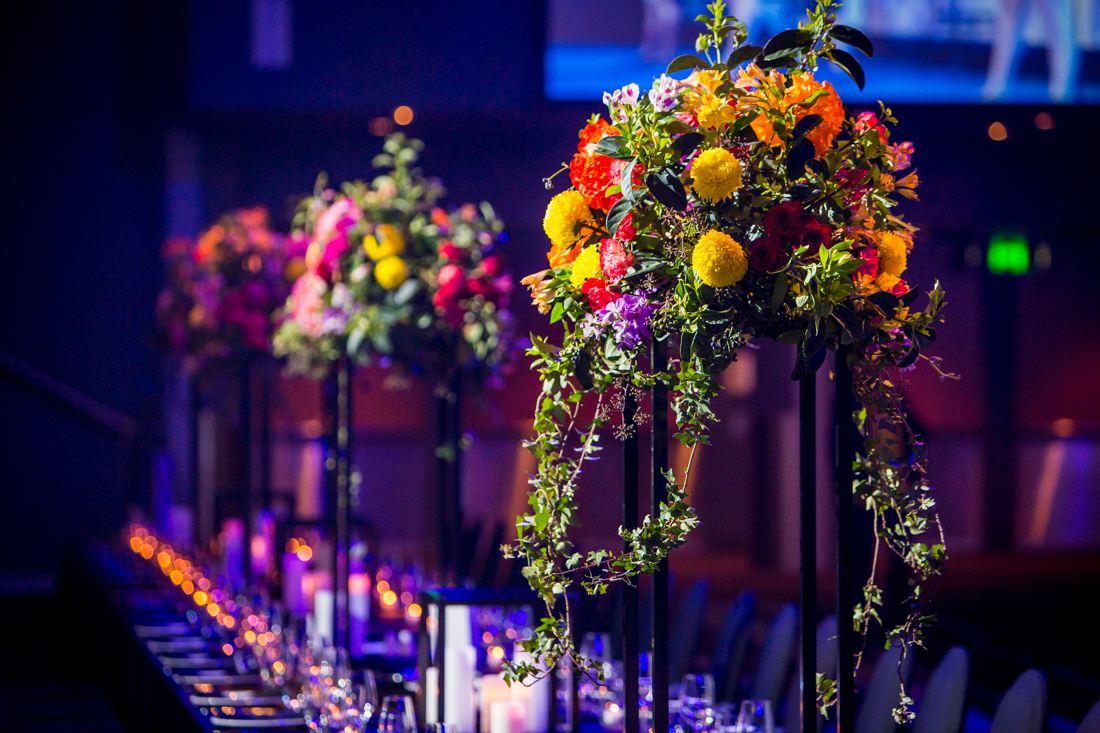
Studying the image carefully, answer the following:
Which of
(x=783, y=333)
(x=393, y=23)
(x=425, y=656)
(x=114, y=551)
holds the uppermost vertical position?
(x=393, y=23)

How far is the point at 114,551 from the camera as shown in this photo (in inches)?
213

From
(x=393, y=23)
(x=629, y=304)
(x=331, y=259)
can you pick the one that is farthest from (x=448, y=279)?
(x=393, y=23)

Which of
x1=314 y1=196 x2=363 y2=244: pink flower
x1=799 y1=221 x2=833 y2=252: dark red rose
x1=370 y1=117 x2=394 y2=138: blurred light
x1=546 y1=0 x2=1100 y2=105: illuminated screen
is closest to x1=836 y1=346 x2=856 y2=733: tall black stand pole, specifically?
x1=799 y1=221 x2=833 y2=252: dark red rose

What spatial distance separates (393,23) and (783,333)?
5.56 meters

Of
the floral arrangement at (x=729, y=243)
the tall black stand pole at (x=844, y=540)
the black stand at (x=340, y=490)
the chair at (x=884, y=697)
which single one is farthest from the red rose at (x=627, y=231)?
the black stand at (x=340, y=490)

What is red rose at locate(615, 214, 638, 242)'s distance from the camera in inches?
63.5

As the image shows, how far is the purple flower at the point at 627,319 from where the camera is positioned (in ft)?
5.24

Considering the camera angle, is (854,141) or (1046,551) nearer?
(854,141)

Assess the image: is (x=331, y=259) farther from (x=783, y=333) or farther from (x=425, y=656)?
(x=783, y=333)

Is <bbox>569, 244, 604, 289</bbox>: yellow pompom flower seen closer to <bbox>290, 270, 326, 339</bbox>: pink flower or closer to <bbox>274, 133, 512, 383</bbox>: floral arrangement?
<bbox>274, 133, 512, 383</bbox>: floral arrangement

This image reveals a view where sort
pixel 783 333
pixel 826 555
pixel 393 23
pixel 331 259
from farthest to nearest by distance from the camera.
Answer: pixel 826 555
pixel 393 23
pixel 331 259
pixel 783 333

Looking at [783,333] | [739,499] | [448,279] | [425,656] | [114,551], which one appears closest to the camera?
[783,333]

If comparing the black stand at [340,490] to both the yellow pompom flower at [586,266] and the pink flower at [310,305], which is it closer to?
the pink flower at [310,305]

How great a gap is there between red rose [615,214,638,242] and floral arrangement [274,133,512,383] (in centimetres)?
162
